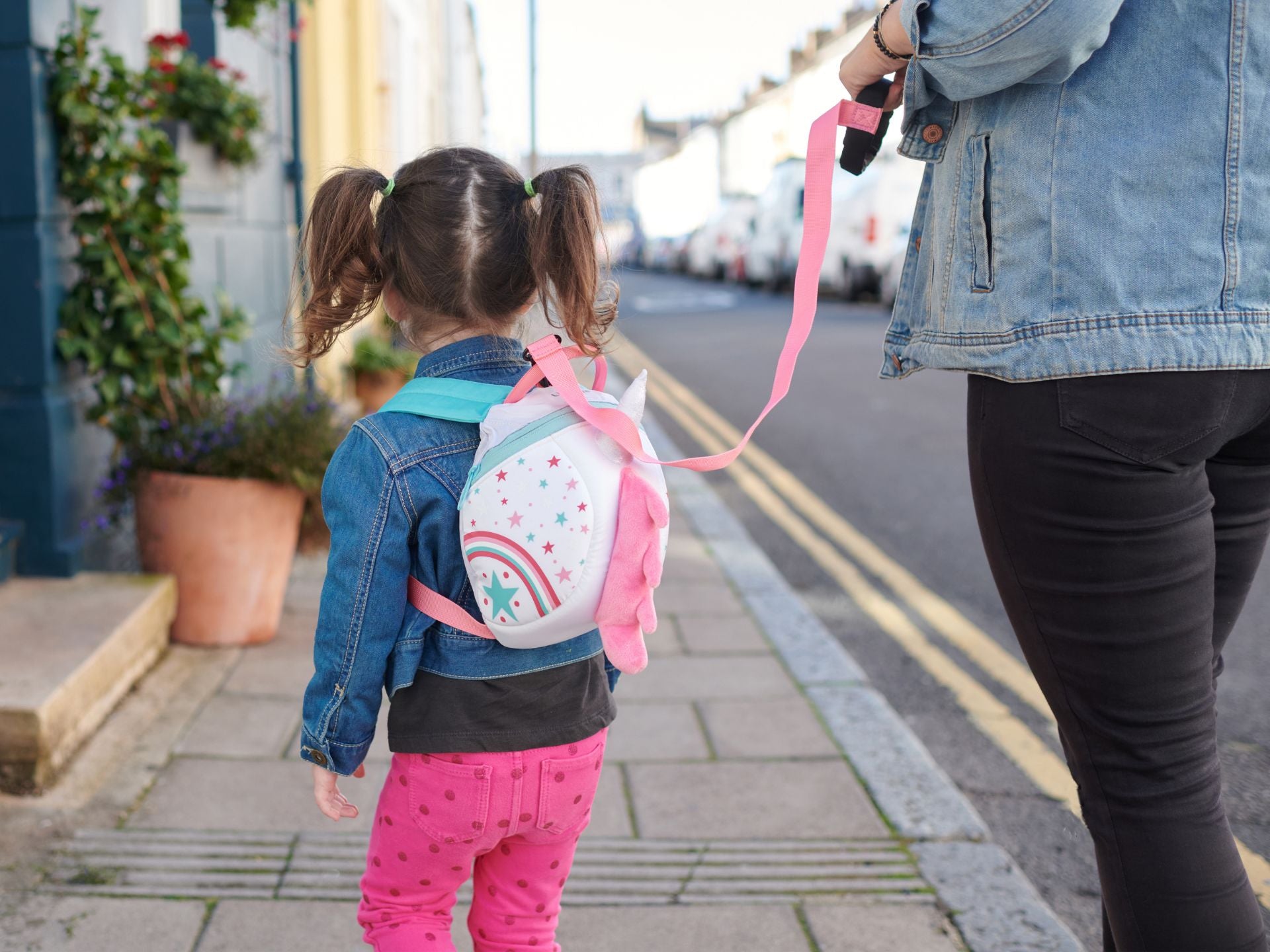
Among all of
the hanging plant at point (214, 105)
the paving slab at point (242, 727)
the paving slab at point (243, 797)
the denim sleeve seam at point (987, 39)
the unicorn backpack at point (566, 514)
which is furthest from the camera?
the hanging plant at point (214, 105)

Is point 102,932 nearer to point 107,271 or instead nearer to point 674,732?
point 674,732

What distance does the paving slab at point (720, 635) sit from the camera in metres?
4.12

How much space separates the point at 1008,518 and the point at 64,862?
6.82ft

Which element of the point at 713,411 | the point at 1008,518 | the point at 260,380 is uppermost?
the point at 1008,518

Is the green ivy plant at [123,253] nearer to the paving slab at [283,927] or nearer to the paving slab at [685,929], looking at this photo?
the paving slab at [283,927]

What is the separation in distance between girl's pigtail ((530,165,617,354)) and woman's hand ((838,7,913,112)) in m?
0.38

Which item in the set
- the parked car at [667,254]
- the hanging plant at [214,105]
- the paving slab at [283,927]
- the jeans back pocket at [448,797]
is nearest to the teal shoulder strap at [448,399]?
A: the jeans back pocket at [448,797]

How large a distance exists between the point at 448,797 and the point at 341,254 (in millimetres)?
741

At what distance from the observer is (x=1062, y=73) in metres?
1.43

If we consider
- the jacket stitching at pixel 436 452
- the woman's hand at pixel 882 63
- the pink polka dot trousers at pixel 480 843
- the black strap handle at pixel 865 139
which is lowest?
the pink polka dot trousers at pixel 480 843

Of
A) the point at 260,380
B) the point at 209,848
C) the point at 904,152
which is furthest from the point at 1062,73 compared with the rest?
the point at 260,380

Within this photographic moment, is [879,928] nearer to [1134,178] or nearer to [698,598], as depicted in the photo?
[1134,178]

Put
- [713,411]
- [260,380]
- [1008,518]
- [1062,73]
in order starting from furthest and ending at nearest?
[713,411]
[260,380]
[1008,518]
[1062,73]

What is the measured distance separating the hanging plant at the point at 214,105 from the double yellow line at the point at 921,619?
6.33 feet
